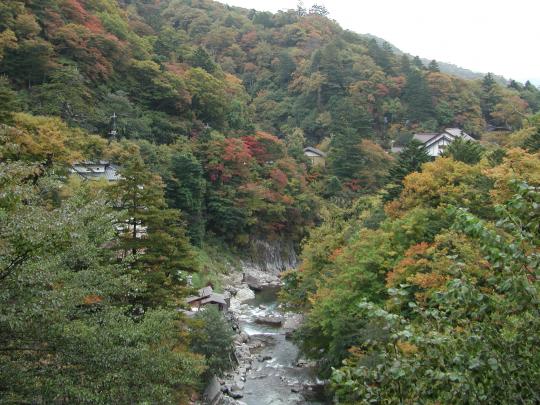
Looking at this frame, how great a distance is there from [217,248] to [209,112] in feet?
46.3

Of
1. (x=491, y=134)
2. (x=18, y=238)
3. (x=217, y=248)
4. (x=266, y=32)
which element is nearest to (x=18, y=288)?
(x=18, y=238)

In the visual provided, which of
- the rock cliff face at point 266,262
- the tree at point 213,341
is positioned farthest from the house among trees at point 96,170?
the rock cliff face at point 266,262

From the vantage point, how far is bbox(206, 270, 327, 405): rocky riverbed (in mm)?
16672

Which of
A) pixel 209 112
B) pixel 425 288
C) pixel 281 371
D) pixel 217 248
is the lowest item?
pixel 217 248

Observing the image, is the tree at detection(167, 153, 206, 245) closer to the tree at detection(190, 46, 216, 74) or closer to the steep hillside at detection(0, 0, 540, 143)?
the steep hillside at detection(0, 0, 540, 143)

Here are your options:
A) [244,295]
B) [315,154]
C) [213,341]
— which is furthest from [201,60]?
[213,341]

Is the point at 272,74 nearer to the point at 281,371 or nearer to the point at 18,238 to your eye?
the point at 281,371

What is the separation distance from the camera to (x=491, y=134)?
46219mm

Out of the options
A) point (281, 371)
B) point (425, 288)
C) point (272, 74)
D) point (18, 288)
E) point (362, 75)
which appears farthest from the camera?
point (272, 74)

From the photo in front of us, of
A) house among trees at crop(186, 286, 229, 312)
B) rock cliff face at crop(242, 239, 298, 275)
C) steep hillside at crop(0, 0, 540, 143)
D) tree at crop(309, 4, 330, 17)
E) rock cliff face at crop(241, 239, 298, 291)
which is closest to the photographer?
house among trees at crop(186, 286, 229, 312)

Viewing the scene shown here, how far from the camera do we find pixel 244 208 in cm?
3494

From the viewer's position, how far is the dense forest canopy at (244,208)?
3299 mm

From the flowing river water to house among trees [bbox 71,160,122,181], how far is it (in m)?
10.9

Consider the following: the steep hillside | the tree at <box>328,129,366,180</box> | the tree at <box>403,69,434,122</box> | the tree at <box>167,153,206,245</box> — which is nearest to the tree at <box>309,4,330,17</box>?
the steep hillside
